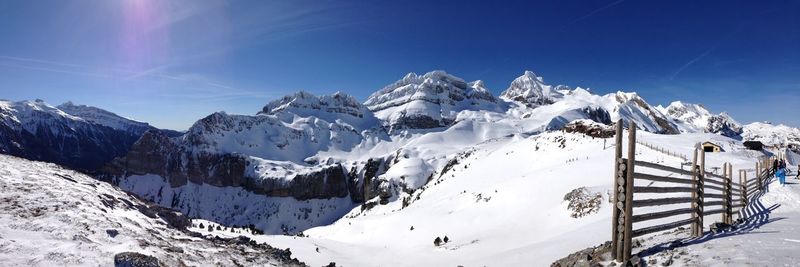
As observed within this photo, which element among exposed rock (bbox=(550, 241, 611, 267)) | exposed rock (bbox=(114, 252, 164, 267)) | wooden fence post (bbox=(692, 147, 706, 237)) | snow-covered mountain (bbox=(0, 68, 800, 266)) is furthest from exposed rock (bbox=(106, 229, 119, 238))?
wooden fence post (bbox=(692, 147, 706, 237))

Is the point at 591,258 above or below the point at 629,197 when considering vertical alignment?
below

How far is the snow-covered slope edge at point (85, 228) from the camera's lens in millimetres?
7715

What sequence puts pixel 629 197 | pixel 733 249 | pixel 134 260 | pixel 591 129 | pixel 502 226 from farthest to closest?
pixel 591 129 → pixel 502 226 → pixel 134 260 → pixel 629 197 → pixel 733 249

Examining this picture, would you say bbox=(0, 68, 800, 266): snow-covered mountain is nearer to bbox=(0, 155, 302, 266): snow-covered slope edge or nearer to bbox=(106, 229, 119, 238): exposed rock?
bbox=(0, 155, 302, 266): snow-covered slope edge

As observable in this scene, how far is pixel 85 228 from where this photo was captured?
8.86 m

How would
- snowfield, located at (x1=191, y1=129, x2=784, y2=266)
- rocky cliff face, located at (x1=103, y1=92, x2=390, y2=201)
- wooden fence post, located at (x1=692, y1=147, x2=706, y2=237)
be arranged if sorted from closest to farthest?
wooden fence post, located at (x1=692, y1=147, x2=706, y2=237)
snowfield, located at (x1=191, y1=129, x2=784, y2=266)
rocky cliff face, located at (x1=103, y1=92, x2=390, y2=201)

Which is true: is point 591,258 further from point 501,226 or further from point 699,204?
point 501,226

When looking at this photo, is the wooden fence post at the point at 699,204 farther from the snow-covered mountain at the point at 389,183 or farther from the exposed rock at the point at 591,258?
the snow-covered mountain at the point at 389,183

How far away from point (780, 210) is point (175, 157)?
647 ft

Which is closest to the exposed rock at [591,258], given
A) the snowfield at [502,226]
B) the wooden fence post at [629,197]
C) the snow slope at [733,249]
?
the wooden fence post at [629,197]

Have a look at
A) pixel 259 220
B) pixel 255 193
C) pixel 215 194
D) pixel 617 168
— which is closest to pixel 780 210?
pixel 617 168

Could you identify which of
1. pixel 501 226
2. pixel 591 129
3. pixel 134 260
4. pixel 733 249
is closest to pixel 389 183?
pixel 591 129

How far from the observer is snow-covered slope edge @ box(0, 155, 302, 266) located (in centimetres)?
771

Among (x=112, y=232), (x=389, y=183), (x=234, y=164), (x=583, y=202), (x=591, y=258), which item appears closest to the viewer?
(x=591, y=258)
